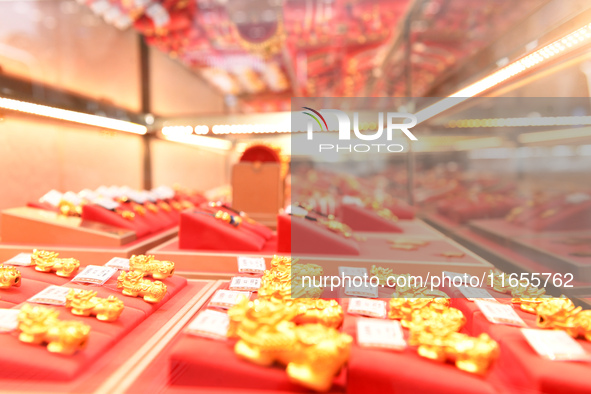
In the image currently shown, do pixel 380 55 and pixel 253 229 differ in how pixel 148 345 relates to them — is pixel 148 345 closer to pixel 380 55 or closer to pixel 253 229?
pixel 253 229

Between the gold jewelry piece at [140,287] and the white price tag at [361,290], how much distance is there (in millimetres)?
652

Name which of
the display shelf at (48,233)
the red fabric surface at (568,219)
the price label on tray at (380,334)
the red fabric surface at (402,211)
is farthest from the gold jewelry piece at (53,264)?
the red fabric surface at (568,219)

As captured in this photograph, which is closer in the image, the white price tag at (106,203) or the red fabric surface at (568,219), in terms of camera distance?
the white price tag at (106,203)

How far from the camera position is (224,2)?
3.09m

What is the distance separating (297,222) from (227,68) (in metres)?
3.37

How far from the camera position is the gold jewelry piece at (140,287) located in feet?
4.11

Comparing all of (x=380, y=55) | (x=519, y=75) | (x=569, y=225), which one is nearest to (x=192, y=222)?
(x=519, y=75)

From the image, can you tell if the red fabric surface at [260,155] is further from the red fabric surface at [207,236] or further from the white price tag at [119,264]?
the white price tag at [119,264]

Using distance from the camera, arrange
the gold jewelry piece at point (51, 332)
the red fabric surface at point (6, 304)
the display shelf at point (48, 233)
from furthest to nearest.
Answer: the display shelf at point (48, 233) < the red fabric surface at point (6, 304) < the gold jewelry piece at point (51, 332)

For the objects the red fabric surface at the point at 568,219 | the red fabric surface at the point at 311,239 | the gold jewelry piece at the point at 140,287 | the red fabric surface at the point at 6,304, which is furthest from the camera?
the red fabric surface at the point at 568,219

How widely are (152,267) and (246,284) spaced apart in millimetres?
362

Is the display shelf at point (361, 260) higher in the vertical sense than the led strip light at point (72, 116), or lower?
lower

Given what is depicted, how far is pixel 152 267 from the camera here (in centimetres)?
139

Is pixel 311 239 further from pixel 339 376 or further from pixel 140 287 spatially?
pixel 339 376
